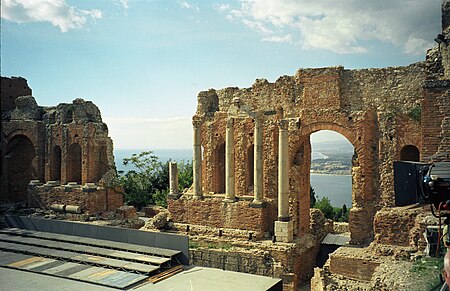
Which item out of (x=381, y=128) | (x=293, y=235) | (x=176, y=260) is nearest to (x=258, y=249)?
(x=293, y=235)

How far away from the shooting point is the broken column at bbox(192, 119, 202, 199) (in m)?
20.1

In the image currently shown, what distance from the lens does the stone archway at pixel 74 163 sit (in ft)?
78.8

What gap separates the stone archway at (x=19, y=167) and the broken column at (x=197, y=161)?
11.7m

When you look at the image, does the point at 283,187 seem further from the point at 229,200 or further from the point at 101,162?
the point at 101,162

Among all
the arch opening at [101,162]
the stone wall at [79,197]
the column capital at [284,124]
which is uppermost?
the column capital at [284,124]

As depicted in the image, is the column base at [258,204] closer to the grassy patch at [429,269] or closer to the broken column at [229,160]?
the broken column at [229,160]

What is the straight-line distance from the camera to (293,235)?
18.1 metres

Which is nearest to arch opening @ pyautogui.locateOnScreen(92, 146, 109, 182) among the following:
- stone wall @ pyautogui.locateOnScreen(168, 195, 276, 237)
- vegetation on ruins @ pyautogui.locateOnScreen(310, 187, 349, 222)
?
stone wall @ pyautogui.locateOnScreen(168, 195, 276, 237)

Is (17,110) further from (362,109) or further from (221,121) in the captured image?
(362,109)

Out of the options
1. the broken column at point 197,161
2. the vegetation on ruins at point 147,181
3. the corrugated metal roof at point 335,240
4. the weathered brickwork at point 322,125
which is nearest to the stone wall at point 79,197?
the weathered brickwork at point 322,125

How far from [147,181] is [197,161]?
47.1ft

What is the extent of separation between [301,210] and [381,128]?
4784 mm

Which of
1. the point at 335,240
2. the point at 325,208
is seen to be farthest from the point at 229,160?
the point at 325,208

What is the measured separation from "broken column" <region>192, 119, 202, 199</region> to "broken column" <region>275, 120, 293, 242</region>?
4179 mm
